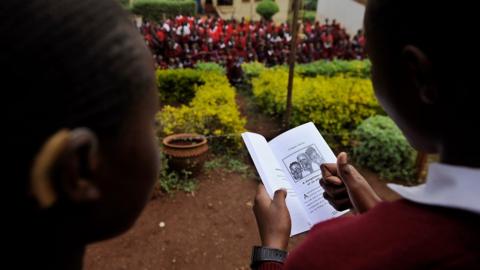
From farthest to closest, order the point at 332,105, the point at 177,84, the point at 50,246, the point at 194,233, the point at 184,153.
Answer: the point at 177,84
the point at 332,105
the point at 184,153
the point at 194,233
the point at 50,246

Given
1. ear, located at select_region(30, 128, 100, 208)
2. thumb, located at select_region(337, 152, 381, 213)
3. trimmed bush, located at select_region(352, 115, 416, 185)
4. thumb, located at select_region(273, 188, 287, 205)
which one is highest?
ear, located at select_region(30, 128, 100, 208)

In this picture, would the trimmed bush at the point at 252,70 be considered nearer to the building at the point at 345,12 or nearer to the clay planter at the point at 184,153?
the clay planter at the point at 184,153

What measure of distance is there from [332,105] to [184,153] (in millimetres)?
2215

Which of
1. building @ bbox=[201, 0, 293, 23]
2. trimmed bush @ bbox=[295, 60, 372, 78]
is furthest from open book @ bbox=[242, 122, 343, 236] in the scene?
building @ bbox=[201, 0, 293, 23]

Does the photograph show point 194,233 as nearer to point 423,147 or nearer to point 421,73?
point 423,147

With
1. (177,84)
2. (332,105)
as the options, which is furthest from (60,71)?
(177,84)

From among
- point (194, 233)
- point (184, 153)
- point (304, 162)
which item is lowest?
point (194, 233)

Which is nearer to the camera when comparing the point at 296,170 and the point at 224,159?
the point at 296,170

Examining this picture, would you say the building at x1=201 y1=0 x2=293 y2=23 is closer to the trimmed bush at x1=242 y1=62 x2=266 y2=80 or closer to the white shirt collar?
the trimmed bush at x1=242 y1=62 x2=266 y2=80

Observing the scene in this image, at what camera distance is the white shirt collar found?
654 millimetres

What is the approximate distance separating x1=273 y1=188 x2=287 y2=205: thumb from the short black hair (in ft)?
2.77

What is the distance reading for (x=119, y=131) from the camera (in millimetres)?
668

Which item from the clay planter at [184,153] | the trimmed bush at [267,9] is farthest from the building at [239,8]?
the clay planter at [184,153]

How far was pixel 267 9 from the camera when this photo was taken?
17703 mm
